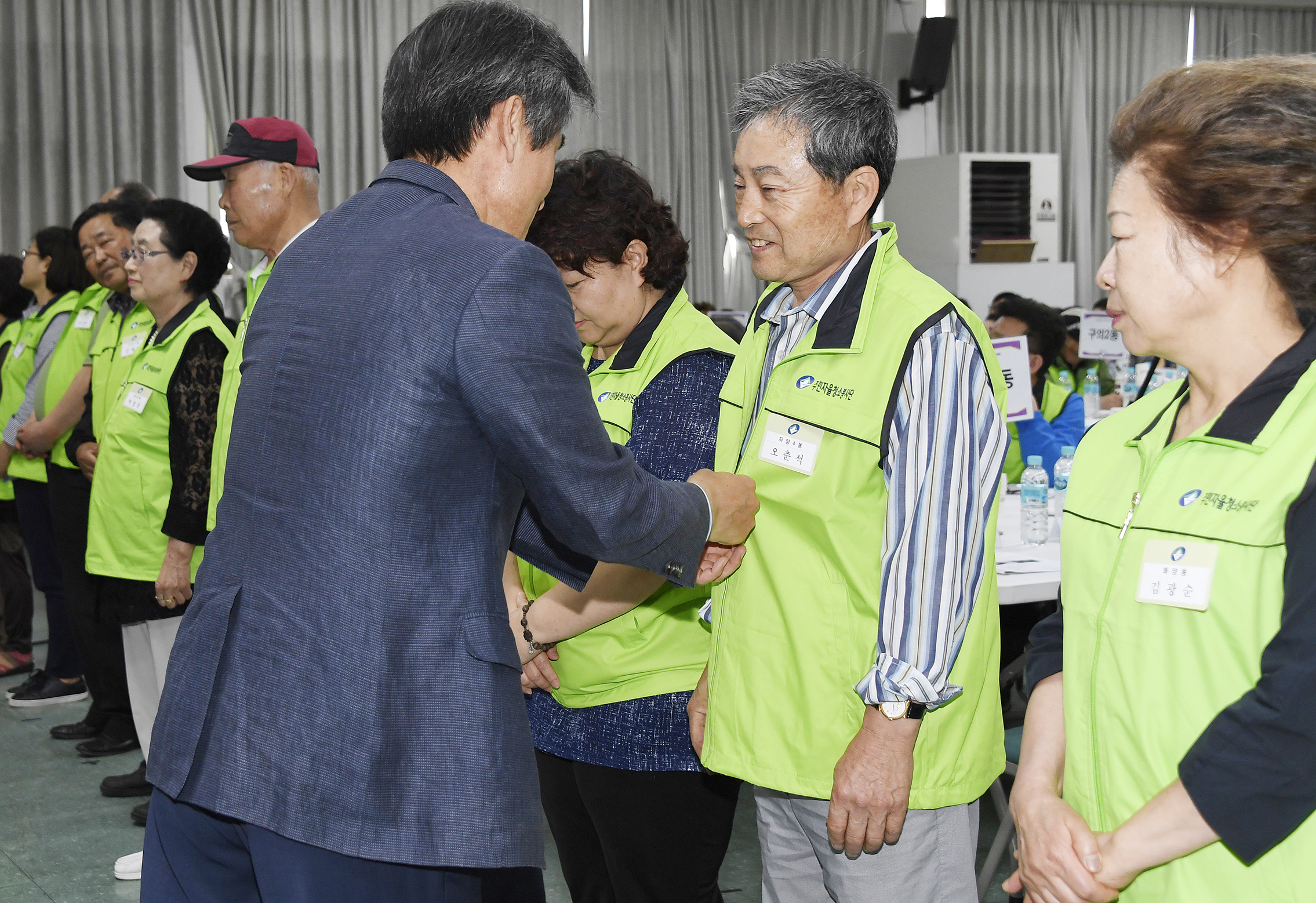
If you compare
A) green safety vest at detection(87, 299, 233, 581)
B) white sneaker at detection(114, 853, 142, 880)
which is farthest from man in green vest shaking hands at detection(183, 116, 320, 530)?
white sneaker at detection(114, 853, 142, 880)

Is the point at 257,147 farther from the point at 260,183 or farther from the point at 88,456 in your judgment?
the point at 88,456

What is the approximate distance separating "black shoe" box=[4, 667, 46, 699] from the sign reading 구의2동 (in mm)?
3814

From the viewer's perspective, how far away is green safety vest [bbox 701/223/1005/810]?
137 cm

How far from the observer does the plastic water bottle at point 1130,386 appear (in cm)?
539

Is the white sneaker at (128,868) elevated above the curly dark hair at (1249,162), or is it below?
below

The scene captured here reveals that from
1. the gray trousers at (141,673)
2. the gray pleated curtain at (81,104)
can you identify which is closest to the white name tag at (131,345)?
the gray trousers at (141,673)

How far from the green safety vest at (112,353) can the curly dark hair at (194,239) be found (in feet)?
0.87

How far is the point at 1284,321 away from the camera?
100 centimetres

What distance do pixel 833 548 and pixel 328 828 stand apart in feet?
2.09

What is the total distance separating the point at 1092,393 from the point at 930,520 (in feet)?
14.4

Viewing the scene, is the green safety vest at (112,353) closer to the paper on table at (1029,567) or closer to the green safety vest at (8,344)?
the green safety vest at (8,344)

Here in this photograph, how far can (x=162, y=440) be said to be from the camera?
3.14 metres

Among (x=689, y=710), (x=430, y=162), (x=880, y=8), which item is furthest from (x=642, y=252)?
(x=880, y=8)

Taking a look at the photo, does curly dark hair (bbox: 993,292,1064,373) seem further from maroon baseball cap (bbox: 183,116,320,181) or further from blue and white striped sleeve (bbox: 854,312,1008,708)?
blue and white striped sleeve (bbox: 854,312,1008,708)
